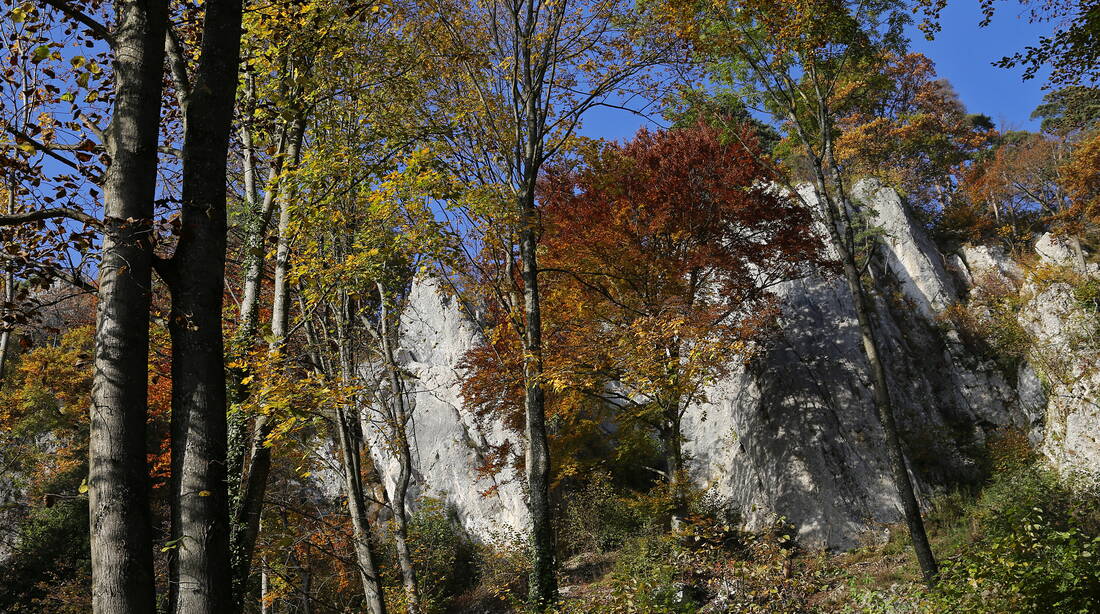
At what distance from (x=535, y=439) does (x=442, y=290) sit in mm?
3725

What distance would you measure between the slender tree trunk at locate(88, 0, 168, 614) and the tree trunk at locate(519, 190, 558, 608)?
5.58 metres

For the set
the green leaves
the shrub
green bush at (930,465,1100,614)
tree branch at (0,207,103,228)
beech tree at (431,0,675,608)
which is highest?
beech tree at (431,0,675,608)

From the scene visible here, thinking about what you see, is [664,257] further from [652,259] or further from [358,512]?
[358,512]

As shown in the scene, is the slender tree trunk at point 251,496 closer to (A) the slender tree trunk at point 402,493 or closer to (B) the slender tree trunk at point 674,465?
(A) the slender tree trunk at point 402,493

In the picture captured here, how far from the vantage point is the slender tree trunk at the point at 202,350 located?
125 inches

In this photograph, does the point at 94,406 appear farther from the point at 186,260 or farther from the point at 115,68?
the point at 115,68

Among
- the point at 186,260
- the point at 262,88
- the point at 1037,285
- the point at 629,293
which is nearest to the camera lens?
the point at 186,260

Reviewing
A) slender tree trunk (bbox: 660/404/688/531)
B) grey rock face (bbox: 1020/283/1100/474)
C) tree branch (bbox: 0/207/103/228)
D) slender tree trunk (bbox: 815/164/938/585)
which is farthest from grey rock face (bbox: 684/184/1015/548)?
tree branch (bbox: 0/207/103/228)

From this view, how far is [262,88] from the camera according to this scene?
7723 mm

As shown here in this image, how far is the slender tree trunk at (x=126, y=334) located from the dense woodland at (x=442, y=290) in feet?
0.05

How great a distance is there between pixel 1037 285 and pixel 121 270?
22.8 metres

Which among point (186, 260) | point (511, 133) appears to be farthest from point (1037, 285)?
point (186, 260)

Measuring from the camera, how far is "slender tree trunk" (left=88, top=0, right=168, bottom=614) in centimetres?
296

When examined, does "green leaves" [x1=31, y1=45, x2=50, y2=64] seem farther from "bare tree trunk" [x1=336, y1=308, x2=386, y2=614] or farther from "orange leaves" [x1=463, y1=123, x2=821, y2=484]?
"orange leaves" [x1=463, y1=123, x2=821, y2=484]
